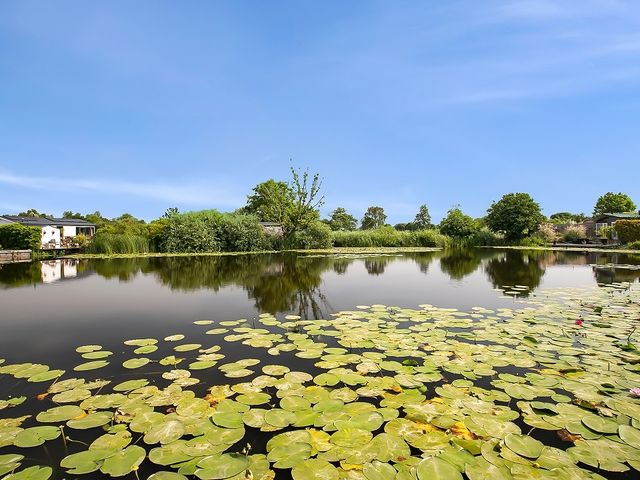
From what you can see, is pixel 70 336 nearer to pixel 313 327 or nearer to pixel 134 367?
pixel 134 367

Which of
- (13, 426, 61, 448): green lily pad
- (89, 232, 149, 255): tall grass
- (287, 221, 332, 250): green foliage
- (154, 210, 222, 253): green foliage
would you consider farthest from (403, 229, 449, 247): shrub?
(13, 426, 61, 448): green lily pad

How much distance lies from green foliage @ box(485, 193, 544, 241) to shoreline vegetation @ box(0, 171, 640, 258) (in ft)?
0.32

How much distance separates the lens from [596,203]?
196ft

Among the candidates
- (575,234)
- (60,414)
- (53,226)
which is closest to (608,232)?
(575,234)

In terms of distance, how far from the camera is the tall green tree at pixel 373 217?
54.0m

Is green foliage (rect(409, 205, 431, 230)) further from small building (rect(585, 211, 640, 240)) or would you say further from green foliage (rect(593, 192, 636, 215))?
green foliage (rect(593, 192, 636, 215))

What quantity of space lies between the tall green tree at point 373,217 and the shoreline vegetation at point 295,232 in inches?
170

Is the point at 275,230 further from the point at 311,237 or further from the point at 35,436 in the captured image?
the point at 35,436

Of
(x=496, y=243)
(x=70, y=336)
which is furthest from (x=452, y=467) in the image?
(x=496, y=243)

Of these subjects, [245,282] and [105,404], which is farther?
[245,282]

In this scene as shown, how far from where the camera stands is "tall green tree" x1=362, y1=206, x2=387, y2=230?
2125 inches

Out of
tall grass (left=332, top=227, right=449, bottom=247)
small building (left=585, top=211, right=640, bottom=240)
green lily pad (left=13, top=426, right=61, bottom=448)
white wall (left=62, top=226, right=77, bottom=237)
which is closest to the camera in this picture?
green lily pad (left=13, top=426, right=61, bottom=448)

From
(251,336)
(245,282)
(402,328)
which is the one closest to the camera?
(251,336)

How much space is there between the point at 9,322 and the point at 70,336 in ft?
4.92
